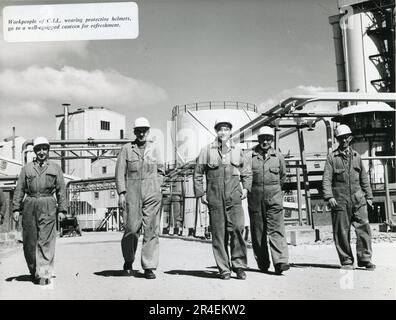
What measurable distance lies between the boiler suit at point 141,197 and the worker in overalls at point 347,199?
81.8 inches

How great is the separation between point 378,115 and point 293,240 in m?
23.6

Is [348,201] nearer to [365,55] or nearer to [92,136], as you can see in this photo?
[365,55]

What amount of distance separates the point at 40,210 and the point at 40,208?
23 millimetres

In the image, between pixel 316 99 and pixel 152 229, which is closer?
pixel 152 229

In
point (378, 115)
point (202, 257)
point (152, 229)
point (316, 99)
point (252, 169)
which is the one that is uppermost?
point (378, 115)

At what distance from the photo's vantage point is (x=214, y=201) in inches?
221

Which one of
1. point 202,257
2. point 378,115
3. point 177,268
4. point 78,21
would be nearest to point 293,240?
point 202,257

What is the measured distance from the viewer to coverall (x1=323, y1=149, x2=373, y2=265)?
6.11 m

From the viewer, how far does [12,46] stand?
6.09m

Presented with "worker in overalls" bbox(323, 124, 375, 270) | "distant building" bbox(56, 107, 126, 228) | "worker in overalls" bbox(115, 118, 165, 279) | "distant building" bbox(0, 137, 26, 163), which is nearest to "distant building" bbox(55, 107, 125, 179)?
"distant building" bbox(56, 107, 126, 228)

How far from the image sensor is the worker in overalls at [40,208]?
18.3 ft
